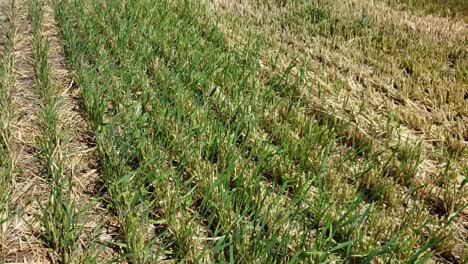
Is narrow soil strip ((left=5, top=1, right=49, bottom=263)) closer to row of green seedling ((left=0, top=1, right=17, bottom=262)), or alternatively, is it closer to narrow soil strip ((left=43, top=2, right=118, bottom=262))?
row of green seedling ((left=0, top=1, right=17, bottom=262))

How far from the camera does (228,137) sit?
2328 mm

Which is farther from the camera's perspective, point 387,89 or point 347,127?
point 387,89

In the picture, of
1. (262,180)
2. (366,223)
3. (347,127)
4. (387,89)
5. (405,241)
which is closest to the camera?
(405,241)

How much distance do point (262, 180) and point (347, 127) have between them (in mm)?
695

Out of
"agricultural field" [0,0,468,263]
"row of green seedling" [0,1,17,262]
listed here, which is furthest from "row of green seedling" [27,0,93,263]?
"row of green seedling" [0,1,17,262]

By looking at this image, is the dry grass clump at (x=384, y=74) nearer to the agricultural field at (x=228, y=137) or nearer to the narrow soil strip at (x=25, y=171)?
the agricultural field at (x=228, y=137)

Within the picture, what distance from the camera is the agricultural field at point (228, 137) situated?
5.98 ft

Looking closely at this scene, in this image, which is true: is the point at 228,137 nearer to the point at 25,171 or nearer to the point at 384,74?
the point at 25,171

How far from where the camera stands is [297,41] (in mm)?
4125

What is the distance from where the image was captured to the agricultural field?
1.82m

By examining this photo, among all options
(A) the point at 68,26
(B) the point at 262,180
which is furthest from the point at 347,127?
(A) the point at 68,26

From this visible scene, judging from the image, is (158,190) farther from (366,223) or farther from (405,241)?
(405,241)

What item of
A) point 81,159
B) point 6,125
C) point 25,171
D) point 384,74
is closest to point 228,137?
point 81,159

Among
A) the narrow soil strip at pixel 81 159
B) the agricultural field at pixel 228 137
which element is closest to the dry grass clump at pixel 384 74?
the agricultural field at pixel 228 137
